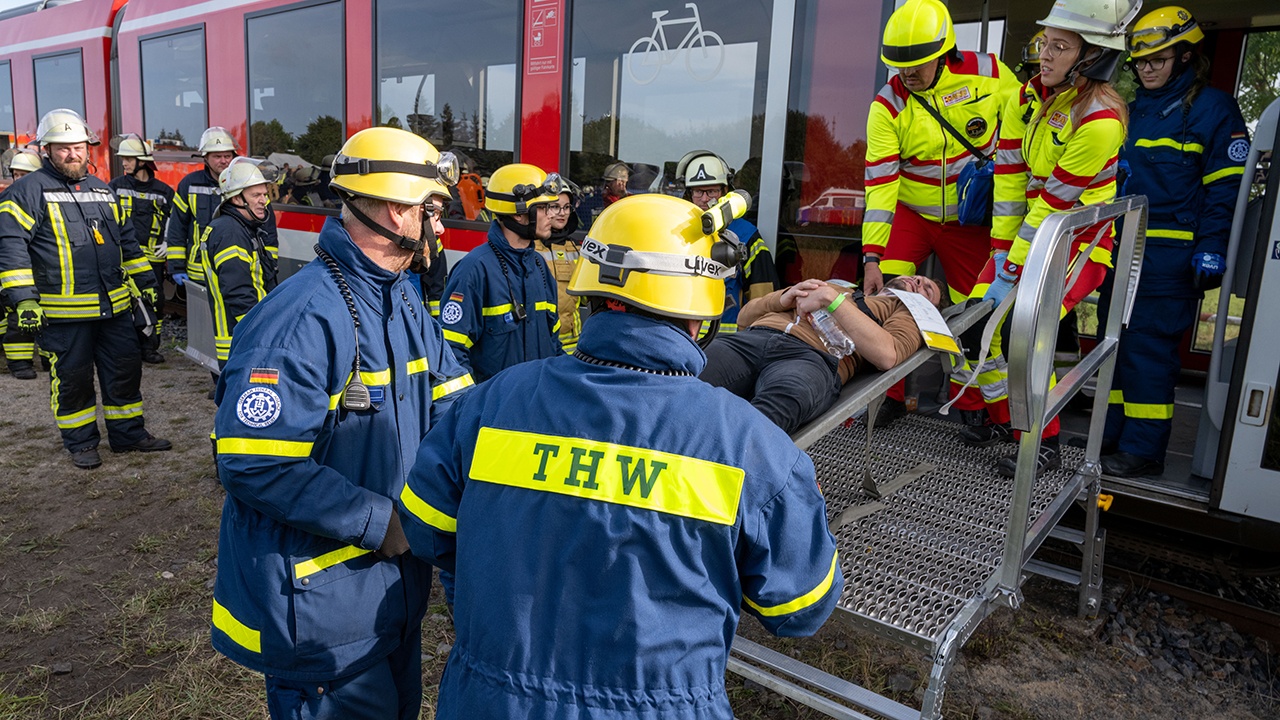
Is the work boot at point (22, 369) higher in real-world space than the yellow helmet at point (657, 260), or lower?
lower

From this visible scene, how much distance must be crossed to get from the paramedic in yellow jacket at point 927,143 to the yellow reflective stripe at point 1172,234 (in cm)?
69

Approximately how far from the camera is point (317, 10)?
6242 millimetres

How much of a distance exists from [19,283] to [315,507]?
4192mm

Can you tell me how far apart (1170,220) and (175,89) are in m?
7.99

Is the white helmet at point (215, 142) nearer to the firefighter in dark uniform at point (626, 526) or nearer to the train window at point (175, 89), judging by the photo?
the train window at point (175, 89)

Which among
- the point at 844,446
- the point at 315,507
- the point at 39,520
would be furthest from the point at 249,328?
the point at 39,520

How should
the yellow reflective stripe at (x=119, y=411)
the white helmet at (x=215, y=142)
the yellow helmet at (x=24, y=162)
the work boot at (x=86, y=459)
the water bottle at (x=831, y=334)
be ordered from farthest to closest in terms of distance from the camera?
1. the yellow helmet at (x=24, y=162)
2. the white helmet at (x=215, y=142)
3. the yellow reflective stripe at (x=119, y=411)
4. the work boot at (x=86, y=459)
5. the water bottle at (x=831, y=334)

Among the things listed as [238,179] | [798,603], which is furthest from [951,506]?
[238,179]

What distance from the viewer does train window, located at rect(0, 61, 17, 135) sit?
1077 cm

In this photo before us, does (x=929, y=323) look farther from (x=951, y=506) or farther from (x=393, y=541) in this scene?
(x=393, y=541)

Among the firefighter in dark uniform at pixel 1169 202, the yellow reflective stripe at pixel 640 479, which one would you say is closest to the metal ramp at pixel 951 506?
the firefighter in dark uniform at pixel 1169 202

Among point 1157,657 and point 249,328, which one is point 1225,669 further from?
point 249,328

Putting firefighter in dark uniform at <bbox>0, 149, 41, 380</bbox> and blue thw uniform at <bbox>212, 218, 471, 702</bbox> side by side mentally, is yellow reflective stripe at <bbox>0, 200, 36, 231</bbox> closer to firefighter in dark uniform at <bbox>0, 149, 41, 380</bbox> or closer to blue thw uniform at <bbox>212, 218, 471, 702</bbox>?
firefighter in dark uniform at <bbox>0, 149, 41, 380</bbox>

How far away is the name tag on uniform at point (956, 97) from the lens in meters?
3.70
